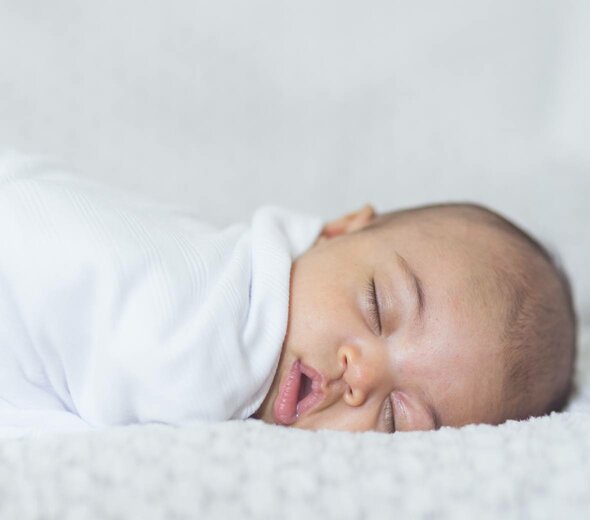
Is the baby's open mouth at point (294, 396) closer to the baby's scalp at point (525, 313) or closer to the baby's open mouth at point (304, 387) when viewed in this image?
the baby's open mouth at point (304, 387)

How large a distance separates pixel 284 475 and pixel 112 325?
1.09 feet

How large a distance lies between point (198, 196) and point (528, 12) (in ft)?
2.96

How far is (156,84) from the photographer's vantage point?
1.79 m

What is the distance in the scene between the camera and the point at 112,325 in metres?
0.97

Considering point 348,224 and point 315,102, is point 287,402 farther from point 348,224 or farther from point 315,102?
point 315,102

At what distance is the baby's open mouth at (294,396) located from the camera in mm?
1041

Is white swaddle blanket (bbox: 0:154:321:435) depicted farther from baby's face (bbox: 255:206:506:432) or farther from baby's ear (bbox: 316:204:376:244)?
baby's ear (bbox: 316:204:376:244)

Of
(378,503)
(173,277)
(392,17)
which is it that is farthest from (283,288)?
(392,17)

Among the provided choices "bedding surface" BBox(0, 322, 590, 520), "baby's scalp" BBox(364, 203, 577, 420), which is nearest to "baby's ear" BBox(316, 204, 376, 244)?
"baby's scalp" BBox(364, 203, 577, 420)

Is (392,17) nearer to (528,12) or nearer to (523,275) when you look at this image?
(528,12)

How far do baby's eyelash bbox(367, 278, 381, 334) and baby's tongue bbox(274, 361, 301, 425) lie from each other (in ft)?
0.44

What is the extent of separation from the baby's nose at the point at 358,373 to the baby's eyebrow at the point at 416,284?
0.31 ft

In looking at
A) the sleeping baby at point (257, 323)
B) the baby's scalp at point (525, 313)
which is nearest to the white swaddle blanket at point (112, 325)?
the sleeping baby at point (257, 323)

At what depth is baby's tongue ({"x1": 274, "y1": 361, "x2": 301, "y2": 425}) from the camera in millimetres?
1047
